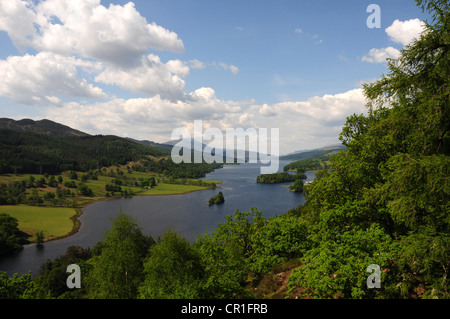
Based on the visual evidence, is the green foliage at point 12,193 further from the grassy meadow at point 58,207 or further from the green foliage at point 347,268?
the green foliage at point 347,268

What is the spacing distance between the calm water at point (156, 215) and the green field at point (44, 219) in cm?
644

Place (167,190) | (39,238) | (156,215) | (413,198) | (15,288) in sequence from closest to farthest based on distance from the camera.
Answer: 1. (413,198)
2. (15,288)
3. (39,238)
4. (156,215)
5. (167,190)

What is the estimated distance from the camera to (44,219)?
10975 cm

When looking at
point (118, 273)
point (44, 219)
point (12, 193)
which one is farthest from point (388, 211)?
point (12, 193)

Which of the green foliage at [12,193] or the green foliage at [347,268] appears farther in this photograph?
the green foliage at [12,193]

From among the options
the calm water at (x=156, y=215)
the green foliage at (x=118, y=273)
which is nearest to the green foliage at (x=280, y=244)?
the green foliage at (x=118, y=273)

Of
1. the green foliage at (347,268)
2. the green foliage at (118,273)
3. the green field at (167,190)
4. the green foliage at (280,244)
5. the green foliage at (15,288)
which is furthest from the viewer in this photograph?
the green field at (167,190)

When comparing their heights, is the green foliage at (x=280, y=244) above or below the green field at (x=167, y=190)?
above

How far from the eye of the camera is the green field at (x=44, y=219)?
9612 centimetres

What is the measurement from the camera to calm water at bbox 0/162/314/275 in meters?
75.7

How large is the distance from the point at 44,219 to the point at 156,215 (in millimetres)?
50518

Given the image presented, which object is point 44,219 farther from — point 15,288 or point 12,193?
point 15,288
